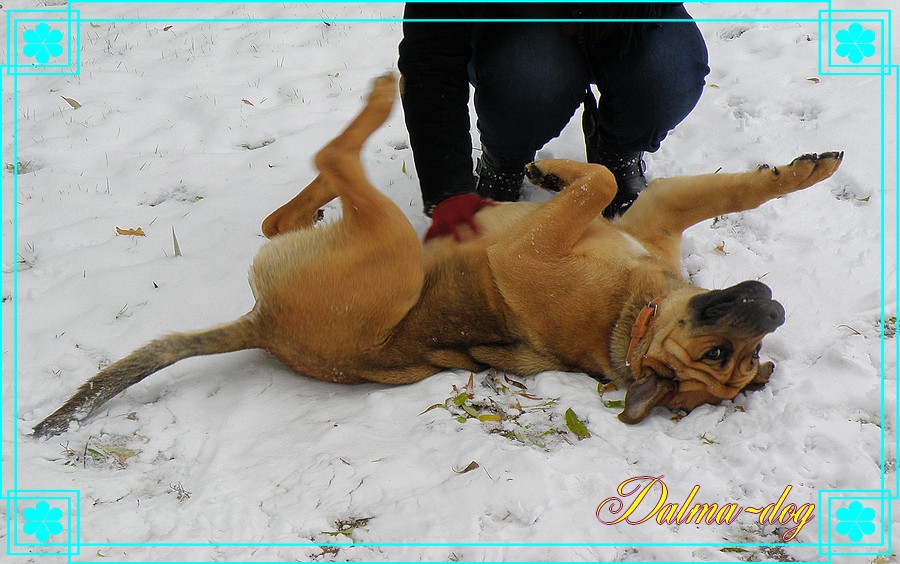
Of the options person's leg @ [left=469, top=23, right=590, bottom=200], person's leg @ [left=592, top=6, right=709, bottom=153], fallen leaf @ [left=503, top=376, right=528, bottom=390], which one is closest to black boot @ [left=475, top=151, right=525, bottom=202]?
person's leg @ [left=469, top=23, right=590, bottom=200]

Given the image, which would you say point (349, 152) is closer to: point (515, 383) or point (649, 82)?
point (515, 383)

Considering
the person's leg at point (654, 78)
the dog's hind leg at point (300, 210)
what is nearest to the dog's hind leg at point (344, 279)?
the dog's hind leg at point (300, 210)

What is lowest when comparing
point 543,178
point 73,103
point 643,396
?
point 643,396

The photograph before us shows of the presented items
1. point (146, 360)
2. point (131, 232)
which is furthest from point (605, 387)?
point (131, 232)

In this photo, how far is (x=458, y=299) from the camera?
3.44m

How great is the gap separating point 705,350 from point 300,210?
2060 millimetres

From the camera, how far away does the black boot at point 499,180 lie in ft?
14.1

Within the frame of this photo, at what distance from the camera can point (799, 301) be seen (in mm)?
3561

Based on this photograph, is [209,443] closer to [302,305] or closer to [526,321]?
[302,305]

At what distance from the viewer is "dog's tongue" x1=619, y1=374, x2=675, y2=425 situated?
2963mm

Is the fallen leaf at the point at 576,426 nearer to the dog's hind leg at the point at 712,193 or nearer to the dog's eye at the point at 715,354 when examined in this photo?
the dog's eye at the point at 715,354

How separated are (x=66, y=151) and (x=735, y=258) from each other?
13.8 feet

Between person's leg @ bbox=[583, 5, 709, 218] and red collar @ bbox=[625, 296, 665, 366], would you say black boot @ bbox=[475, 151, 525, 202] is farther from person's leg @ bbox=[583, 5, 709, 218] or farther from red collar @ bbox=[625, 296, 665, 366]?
red collar @ bbox=[625, 296, 665, 366]

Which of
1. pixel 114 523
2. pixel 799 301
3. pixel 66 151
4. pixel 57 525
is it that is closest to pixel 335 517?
pixel 114 523
